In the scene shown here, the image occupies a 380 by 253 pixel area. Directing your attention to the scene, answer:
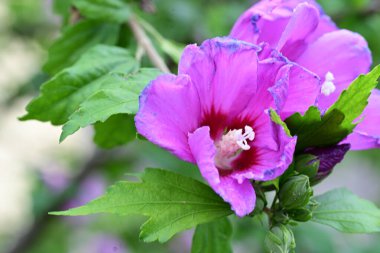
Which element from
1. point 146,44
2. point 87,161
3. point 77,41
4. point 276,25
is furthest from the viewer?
point 87,161

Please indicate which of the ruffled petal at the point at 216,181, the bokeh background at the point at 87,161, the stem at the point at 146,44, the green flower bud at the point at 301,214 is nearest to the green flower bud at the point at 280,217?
the green flower bud at the point at 301,214

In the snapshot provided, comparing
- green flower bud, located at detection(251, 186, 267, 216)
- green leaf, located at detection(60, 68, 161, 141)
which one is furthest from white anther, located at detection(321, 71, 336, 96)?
green leaf, located at detection(60, 68, 161, 141)

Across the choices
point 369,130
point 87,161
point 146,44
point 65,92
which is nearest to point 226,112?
point 369,130

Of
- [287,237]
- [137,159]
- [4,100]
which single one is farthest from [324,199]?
[4,100]

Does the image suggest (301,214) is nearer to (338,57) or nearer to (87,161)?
(338,57)

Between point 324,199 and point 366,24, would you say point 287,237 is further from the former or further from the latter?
point 366,24

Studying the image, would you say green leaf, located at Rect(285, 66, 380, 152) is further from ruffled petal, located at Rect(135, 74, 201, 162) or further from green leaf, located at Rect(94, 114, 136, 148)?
green leaf, located at Rect(94, 114, 136, 148)
